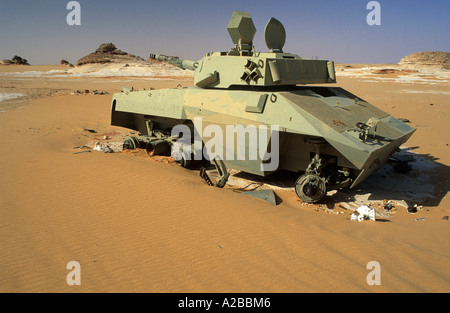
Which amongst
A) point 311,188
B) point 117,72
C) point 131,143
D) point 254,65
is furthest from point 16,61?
point 311,188

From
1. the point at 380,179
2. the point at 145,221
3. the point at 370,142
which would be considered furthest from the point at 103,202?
the point at 380,179

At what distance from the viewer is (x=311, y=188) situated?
6762 mm

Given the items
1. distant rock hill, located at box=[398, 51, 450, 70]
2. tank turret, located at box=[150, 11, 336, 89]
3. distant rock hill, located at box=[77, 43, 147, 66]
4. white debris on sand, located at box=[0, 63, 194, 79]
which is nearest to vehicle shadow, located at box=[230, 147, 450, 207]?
tank turret, located at box=[150, 11, 336, 89]

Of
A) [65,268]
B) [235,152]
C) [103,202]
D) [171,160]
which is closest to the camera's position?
[65,268]

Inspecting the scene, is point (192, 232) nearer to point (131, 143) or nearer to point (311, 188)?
point (311, 188)

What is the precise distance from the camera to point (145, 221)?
562cm

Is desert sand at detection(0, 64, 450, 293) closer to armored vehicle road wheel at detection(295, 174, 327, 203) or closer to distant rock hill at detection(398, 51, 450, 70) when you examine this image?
armored vehicle road wheel at detection(295, 174, 327, 203)

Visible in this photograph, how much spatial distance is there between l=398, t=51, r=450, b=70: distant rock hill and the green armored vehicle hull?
59.4 m

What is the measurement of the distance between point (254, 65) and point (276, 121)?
1465 millimetres

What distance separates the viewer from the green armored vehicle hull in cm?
664

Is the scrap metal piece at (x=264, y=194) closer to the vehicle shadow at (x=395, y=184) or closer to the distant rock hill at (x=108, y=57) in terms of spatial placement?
the vehicle shadow at (x=395, y=184)
